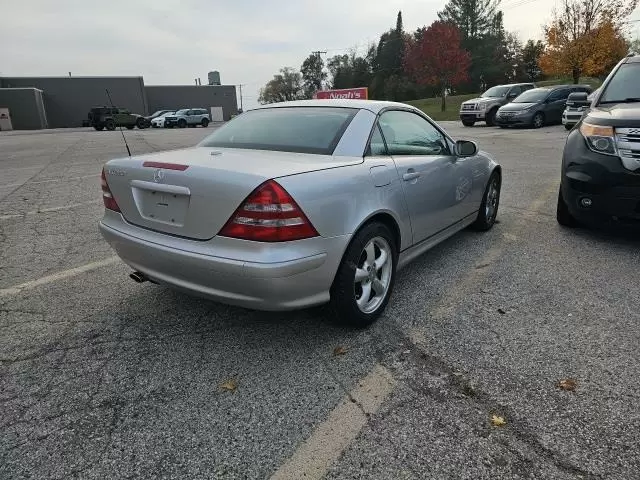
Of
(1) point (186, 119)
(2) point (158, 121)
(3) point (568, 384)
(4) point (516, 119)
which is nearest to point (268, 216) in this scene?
(3) point (568, 384)

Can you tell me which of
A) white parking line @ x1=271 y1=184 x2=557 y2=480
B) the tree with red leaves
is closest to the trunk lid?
white parking line @ x1=271 y1=184 x2=557 y2=480

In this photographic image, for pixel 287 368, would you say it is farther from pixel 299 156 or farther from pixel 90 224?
pixel 90 224

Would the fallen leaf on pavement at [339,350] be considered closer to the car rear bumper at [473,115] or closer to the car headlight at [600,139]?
the car headlight at [600,139]

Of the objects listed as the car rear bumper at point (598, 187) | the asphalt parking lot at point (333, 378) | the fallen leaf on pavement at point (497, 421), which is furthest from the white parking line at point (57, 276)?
the car rear bumper at point (598, 187)

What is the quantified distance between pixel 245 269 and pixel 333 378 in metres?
0.77

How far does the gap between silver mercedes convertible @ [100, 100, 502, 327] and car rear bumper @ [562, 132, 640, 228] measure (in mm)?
1559

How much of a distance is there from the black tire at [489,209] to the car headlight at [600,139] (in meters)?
0.96

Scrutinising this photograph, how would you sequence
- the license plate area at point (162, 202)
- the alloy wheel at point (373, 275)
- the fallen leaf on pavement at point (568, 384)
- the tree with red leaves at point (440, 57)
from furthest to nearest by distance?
the tree with red leaves at point (440, 57)
the alloy wheel at point (373, 275)
the license plate area at point (162, 202)
the fallen leaf on pavement at point (568, 384)

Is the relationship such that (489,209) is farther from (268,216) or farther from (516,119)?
(516,119)

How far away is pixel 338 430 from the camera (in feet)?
7.15

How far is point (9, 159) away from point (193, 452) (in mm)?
16018

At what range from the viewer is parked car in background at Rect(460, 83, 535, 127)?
873 inches

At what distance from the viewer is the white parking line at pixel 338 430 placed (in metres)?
1.96

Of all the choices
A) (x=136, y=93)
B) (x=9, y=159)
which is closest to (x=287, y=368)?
(x=9, y=159)
